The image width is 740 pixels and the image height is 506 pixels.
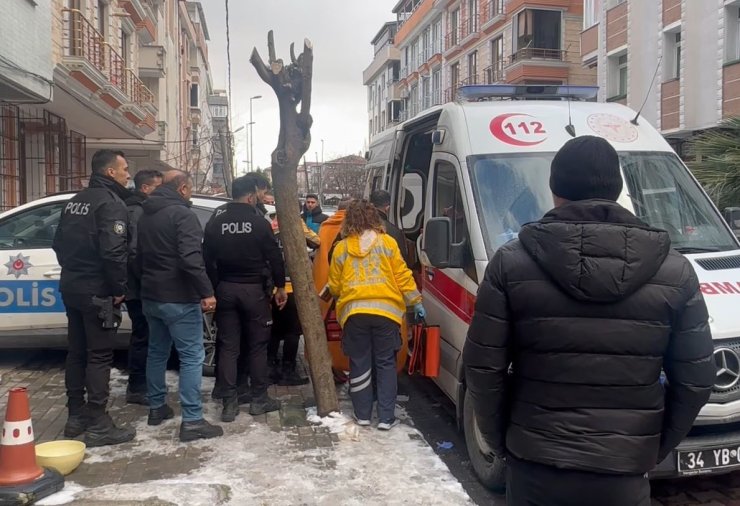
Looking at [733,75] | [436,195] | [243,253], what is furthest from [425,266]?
[733,75]

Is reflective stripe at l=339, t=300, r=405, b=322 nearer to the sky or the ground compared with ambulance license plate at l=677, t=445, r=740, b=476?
nearer to the sky

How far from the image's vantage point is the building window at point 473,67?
38750mm

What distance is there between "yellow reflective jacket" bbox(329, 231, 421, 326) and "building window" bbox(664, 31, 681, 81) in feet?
62.1

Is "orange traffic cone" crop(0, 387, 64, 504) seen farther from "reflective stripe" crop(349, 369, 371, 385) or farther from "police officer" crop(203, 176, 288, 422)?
"reflective stripe" crop(349, 369, 371, 385)

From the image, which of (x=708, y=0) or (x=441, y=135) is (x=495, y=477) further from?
(x=708, y=0)

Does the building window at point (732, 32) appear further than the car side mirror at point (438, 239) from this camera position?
Yes

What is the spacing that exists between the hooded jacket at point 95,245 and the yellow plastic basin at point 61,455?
1052 mm

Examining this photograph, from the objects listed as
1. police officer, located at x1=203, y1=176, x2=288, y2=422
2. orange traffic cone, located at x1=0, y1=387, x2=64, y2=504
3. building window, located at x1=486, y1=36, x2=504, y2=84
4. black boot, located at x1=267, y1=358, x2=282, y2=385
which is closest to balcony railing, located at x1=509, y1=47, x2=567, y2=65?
building window, located at x1=486, y1=36, x2=504, y2=84

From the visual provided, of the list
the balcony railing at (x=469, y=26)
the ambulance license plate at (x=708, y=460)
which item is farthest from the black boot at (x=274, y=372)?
the balcony railing at (x=469, y=26)

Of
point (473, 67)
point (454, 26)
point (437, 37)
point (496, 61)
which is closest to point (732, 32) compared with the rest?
point (496, 61)

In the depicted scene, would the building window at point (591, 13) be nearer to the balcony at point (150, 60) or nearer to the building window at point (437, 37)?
the balcony at point (150, 60)

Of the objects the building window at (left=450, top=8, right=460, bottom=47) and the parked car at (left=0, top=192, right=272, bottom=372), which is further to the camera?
the building window at (left=450, top=8, right=460, bottom=47)

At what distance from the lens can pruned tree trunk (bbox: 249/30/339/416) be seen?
557 cm

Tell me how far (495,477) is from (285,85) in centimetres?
331
